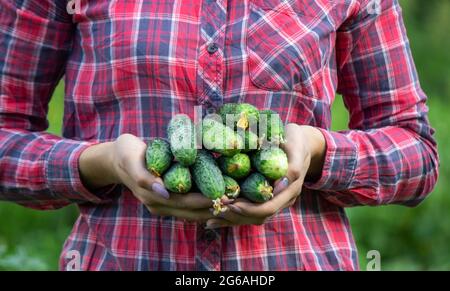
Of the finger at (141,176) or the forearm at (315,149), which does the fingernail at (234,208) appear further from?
the forearm at (315,149)

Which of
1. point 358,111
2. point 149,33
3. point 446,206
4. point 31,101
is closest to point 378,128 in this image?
point 358,111

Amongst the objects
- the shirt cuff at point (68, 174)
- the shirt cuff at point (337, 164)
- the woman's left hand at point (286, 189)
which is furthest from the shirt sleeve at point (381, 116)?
the shirt cuff at point (68, 174)

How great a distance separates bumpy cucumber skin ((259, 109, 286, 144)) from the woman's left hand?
3 cm

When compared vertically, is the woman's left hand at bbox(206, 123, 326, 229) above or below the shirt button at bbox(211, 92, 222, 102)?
below

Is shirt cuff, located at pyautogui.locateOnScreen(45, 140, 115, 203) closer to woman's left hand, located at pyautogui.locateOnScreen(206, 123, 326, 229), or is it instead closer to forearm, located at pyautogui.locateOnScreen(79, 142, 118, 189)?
forearm, located at pyautogui.locateOnScreen(79, 142, 118, 189)

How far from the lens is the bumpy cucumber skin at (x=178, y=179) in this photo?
169 centimetres

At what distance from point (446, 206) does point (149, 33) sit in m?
2.91

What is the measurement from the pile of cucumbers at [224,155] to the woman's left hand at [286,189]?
0.02 m

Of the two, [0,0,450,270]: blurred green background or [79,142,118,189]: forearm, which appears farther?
[0,0,450,270]: blurred green background

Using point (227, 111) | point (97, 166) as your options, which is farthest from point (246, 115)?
point (97, 166)

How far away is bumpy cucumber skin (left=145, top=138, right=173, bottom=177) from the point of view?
1712 mm

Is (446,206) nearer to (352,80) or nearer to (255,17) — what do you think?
(352,80)

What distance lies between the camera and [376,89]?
2.11 m

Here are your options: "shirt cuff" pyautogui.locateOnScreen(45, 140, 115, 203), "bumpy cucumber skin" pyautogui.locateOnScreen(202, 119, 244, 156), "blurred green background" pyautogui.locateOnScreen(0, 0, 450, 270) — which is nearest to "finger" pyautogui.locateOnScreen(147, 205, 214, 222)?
"bumpy cucumber skin" pyautogui.locateOnScreen(202, 119, 244, 156)
